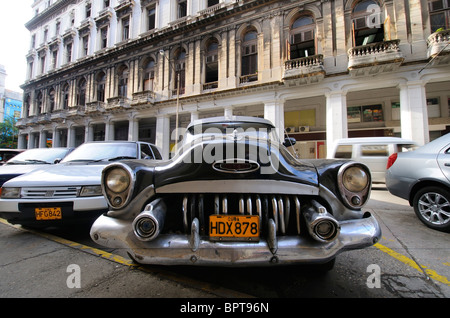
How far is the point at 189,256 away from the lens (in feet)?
4.31

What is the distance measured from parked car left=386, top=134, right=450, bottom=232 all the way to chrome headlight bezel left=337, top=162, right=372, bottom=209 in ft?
8.42

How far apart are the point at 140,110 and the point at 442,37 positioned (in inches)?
744

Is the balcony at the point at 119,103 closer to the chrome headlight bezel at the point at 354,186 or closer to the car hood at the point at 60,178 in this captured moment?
the car hood at the point at 60,178

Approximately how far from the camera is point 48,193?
2.63 m

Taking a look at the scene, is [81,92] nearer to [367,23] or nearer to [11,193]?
[11,193]

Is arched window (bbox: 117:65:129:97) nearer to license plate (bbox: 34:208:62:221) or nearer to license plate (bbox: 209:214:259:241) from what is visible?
license plate (bbox: 34:208:62:221)

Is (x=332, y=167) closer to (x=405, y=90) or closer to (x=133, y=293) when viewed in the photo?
(x=133, y=293)

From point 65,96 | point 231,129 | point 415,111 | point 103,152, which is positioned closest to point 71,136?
point 65,96

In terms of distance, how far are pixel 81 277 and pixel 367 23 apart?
15.6 meters

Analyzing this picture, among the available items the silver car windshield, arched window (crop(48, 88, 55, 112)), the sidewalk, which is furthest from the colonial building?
the sidewalk

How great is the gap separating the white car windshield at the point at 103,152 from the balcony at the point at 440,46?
1308cm

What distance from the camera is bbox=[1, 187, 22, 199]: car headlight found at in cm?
267

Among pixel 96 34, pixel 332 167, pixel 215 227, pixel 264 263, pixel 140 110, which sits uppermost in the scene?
pixel 96 34
